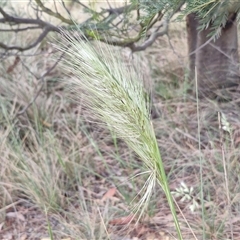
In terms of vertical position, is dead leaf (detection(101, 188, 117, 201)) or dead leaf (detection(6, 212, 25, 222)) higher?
dead leaf (detection(6, 212, 25, 222))

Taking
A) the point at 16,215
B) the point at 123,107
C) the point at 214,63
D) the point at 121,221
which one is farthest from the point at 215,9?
the point at 214,63

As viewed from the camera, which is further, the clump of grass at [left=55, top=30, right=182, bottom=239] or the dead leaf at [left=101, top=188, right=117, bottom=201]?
the dead leaf at [left=101, top=188, right=117, bottom=201]

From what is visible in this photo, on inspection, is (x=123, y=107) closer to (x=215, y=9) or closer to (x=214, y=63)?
(x=215, y=9)

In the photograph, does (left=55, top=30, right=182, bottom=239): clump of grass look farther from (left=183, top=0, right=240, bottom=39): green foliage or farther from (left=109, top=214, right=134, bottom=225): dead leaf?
(left=109, top=214, right=134, bottom=225): dead leaf

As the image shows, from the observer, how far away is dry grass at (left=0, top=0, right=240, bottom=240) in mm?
2500

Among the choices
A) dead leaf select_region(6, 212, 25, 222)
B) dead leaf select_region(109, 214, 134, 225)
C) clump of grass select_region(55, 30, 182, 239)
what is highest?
clump of grass select_region(55, 30, 182, 239)

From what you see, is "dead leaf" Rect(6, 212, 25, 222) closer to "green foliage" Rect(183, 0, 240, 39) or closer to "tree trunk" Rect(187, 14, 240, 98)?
"tree trunk" Rect(187, 14, 240, 98)

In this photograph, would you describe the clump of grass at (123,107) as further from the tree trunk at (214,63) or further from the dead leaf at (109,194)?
the tree trunk at (214,63)

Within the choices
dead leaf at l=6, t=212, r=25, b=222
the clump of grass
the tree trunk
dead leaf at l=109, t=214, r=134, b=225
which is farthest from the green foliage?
the tree trunk

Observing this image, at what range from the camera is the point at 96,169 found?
3.14 meters

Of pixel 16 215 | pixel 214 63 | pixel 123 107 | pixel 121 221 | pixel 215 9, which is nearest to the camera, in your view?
pixel 123 107

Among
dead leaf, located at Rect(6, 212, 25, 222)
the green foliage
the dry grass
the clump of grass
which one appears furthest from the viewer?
dead leaf, located at Rect(6, 212, 25, 222)

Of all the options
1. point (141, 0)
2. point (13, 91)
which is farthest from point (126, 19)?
point (13, 91)

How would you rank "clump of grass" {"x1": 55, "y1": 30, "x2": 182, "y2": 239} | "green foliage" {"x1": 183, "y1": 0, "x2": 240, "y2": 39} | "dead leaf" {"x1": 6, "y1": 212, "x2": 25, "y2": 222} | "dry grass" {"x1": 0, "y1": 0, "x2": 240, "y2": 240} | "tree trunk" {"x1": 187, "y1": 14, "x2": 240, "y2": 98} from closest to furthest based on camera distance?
"clump of grass" {"x1": 55, "y1": 30, "x2": 182, "y2": 239} < "green foliage" {"x1": 183, "y1": 0, "x2": 240, "y2": 39} < "dry grass" {"x1": 0, "y1": 0, "x2": 240, "y2": 240} < "dead leaf" {"x1": 6, "y1": 212, "x2": 25, "y2": 222} < "tree trunk" {"x1": 187, "y1": 14, "x2": 240, "y2": 98}
